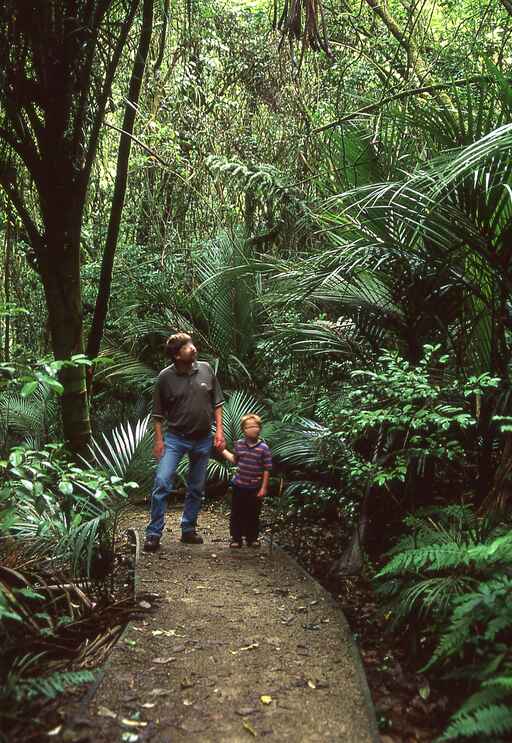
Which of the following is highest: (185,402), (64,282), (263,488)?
(64,282)

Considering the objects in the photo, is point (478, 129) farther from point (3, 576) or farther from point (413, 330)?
point (3, 576)

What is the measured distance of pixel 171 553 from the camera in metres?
5.76

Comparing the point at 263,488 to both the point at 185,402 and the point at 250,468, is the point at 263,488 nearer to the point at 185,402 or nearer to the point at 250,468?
the point at 250,468

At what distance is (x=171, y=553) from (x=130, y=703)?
2587 millimetres

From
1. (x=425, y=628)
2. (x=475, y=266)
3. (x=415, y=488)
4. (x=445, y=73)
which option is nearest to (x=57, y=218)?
(x=475, y=266)

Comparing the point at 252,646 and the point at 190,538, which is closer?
the point at 252,646

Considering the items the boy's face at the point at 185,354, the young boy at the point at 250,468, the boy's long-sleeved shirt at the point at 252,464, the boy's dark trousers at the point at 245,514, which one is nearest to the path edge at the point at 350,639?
the boy's dark trousers at the point at 245,514

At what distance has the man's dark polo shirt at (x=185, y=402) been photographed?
589 centimetres

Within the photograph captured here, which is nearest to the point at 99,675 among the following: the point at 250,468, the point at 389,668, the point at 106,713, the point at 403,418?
the point at 106,713

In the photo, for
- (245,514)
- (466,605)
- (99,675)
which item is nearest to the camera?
(466,605)

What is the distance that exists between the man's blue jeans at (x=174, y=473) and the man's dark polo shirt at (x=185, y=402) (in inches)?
3.1

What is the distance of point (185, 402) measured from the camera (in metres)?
5.89

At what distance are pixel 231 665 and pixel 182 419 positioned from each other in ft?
8.28

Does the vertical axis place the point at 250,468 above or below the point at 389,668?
above
